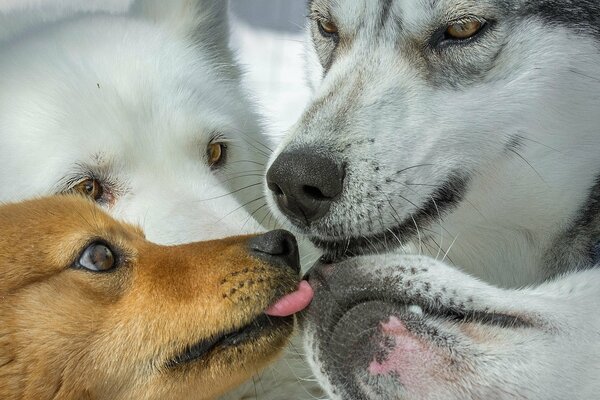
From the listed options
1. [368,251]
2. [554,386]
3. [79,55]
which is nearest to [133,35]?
[79,55]

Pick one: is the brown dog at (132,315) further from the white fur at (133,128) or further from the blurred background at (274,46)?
the blurred background at (274,46)

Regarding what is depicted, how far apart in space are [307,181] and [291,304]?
0.22m

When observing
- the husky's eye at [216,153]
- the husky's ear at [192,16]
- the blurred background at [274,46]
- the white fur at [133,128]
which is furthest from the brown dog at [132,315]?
the blurred background at [274,46]

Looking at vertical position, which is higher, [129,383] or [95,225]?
[95,225]

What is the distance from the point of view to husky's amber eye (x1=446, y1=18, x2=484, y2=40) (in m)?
1.55

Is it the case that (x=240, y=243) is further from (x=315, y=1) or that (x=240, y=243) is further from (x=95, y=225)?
(x=315, y=1)

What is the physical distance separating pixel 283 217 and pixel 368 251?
17 centimetres

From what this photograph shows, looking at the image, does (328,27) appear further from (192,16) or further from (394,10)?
(192,16)

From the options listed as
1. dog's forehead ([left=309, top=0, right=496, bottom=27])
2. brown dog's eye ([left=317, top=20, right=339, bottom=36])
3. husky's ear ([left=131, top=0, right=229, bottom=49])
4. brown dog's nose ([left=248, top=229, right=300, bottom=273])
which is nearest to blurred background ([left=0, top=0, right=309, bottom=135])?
husky's ear ([left=131, top=0, right=229, bottom=49])

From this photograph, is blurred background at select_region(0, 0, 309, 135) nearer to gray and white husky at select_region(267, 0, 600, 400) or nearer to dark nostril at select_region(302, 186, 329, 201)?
gray and white husky at select_region(267, 0, 600, 400)

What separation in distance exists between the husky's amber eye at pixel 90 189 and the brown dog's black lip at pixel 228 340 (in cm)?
47

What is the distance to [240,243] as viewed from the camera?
4.71ft

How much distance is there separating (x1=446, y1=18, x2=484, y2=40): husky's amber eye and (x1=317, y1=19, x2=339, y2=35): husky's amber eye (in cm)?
30

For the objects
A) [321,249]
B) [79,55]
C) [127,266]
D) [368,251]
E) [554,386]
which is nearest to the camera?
[554,386]
